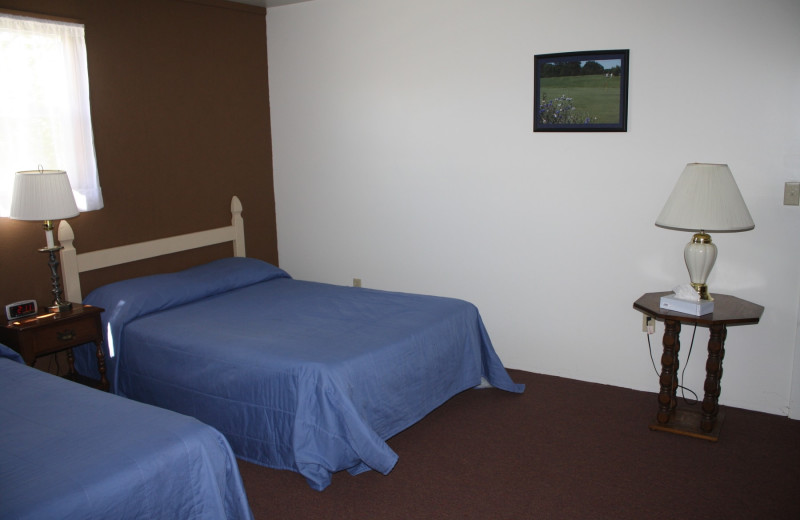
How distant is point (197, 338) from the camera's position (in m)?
3.26

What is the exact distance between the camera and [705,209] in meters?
3.11

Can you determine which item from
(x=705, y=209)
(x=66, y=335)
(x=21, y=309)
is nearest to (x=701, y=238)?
(x=705, y=209)

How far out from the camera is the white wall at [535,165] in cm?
339

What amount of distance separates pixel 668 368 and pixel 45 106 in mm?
3650

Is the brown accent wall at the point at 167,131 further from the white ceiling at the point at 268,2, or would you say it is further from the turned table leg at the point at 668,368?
the turned table leg at the point at 668,368

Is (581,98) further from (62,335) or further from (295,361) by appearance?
(62,335)

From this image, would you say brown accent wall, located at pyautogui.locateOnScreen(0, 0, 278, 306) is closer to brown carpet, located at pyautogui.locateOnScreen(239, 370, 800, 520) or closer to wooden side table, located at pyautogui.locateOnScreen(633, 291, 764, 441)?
brown carpet, located at pyautogui.locateOnScreen(239, 370, 800, 520)

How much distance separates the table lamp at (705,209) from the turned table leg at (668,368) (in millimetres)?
234

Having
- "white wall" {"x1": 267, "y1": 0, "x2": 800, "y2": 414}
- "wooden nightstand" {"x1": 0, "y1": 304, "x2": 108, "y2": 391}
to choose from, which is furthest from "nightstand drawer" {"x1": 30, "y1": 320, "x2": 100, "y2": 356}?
"white wall" {"x1": 267, "y1": 0, "x2": 800, "y2": 414}

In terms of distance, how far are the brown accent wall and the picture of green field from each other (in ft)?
7.48

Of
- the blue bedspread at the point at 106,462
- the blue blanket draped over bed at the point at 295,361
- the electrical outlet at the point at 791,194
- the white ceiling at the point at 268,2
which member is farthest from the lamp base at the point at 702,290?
the white ceiling at the point at 268,2

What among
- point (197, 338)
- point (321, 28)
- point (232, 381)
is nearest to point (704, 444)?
point (232, 381)

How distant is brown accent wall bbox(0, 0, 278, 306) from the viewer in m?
3.80

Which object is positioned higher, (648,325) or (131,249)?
(131,249)
